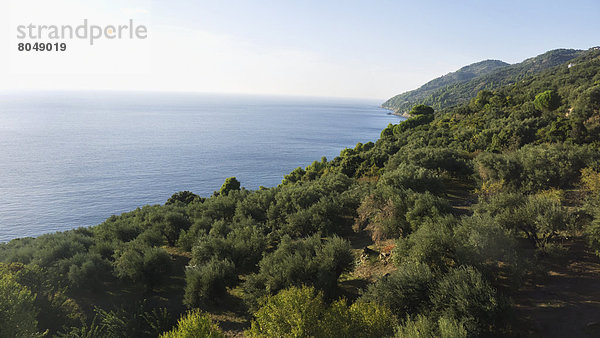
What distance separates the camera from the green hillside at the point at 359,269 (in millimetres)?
9703

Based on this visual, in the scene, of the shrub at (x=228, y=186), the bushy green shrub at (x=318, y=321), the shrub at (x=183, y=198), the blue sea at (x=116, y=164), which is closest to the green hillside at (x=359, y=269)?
the bushy green shrub at (x=318, y=321)

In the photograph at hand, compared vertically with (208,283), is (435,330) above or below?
above

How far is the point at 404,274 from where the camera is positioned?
440 inches

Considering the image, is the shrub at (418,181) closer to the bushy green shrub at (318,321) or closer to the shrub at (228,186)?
the bushy green shrub at (318,321)

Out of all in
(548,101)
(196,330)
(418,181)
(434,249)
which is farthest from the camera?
→ (548,101)

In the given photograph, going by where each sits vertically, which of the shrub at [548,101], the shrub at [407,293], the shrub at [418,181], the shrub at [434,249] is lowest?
the shrub at [407,293]

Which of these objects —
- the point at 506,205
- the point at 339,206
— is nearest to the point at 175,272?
the point at 339,206

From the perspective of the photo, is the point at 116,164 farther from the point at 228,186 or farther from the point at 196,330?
the point at 196,330

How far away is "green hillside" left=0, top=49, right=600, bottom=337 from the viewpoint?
31.8 ft

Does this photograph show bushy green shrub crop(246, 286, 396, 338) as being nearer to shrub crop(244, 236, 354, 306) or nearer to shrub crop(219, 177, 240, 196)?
shrub crop(244, 236, 354, 306)

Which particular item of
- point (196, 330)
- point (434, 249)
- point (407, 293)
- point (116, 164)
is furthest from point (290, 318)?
point (116, 164)

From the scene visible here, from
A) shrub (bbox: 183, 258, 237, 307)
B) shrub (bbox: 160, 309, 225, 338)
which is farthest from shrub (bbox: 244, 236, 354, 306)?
shrub (bbox: 160, 309, 225, 338)

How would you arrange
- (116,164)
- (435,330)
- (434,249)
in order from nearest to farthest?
1. (435,330)
2. (434,249)
3. (116,164)

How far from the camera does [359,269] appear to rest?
15844mm
